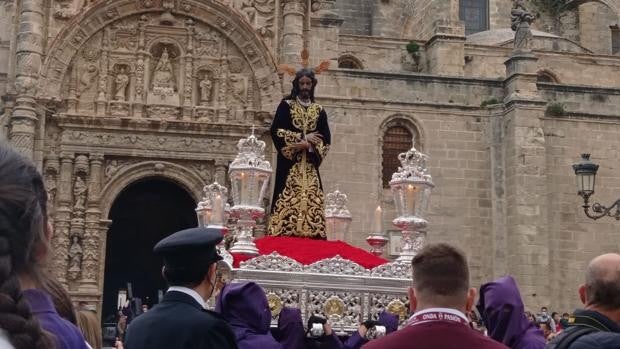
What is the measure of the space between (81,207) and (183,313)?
17.7 m

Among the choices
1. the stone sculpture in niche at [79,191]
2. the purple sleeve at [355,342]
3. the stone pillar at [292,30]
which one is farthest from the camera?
the stone pillar at [292,30]

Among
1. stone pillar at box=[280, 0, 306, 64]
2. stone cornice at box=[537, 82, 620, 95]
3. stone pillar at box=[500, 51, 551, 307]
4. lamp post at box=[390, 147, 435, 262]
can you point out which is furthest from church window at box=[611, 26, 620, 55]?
lamp post at box=[390, 147, 435, 262]

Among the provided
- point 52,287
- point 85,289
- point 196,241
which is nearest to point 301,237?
point 196,241

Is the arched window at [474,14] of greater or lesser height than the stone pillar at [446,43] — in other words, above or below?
above

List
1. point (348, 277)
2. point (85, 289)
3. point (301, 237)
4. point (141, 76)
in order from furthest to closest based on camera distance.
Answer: point (141, 76)
point (85, 289)
point (301, 237)
point (348, 277)

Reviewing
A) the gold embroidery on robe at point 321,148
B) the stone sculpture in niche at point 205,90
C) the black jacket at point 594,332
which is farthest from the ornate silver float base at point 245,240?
the stone sculpture in niche at point 205,90

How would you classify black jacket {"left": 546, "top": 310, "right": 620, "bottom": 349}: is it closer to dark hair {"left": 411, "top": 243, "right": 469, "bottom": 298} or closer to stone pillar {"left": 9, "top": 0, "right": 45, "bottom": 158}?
dark hair {"left": 411, "top": 243, "right": 469, "bottom": 298}

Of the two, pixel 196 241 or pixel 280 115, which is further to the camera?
pixel 280 115

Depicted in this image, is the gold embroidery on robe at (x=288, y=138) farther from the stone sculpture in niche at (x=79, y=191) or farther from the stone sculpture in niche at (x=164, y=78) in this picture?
the stone sculpture in niche at (x=164, y=78)

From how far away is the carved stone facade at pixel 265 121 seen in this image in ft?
70.5

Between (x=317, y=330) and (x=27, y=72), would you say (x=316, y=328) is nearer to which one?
(x=317, y=330)

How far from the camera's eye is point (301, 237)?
10594 millimetres

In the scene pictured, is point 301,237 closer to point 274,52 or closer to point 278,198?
point 278,198

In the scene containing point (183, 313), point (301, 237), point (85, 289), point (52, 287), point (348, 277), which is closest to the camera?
point (52, 287)
